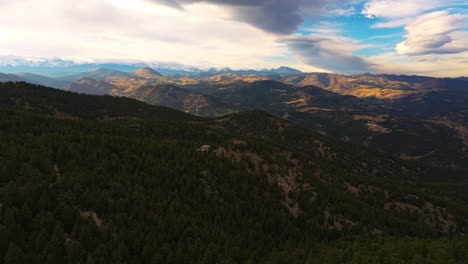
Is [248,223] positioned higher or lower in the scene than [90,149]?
lower

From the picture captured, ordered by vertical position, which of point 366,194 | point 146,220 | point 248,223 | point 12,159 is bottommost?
point 366,194

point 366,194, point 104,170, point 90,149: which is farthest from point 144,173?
point 366,194

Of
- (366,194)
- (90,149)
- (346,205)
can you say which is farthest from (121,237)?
(366,194)

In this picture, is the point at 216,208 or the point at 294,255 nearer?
the point at 294,255

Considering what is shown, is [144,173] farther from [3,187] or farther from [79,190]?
[3,187]

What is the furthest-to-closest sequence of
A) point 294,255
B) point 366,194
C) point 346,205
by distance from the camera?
point 366,194 → point 346,205 → point 294,255

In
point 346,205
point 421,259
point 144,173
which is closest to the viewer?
point 421,259
